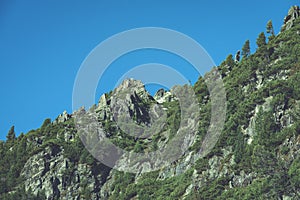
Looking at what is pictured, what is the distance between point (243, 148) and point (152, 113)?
6252 cm

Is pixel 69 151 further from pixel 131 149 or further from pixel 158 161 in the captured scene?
pixel 158 161

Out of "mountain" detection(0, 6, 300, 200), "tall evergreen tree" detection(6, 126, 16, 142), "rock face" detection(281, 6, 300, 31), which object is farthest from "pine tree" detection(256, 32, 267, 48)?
"tall evergreen tree" detection(6, 126, 16, 142)

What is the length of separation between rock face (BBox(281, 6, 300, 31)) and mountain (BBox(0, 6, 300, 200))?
0.36m

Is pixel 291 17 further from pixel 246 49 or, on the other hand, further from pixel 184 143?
pixel 184 143

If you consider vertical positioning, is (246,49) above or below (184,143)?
above

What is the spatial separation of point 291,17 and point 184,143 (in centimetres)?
5222

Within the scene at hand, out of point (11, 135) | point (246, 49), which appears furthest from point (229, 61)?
point (11, 135)

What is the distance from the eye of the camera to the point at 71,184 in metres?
124

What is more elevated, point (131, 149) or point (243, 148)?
point (131, 149)

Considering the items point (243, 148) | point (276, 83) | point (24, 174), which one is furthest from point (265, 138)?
point (24, 174)

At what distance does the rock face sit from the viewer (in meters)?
139

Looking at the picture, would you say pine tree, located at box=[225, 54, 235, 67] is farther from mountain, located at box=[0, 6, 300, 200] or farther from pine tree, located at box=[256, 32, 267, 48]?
pine tree, located at box=[256, 32, 267, 48]

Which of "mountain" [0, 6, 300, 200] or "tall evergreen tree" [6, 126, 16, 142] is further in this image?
"tall evergreen tree" [6, 126, 16, 142]

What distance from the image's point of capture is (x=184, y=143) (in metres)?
113
